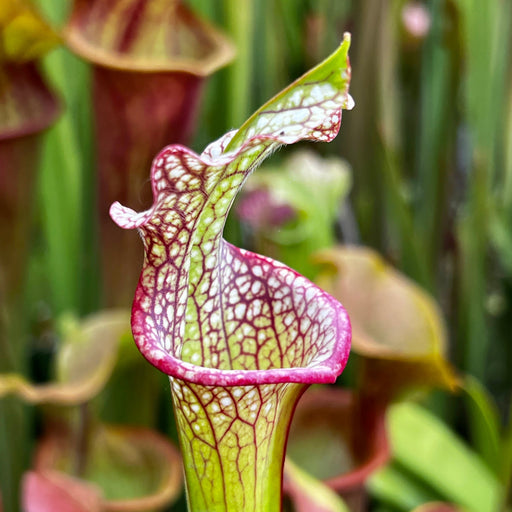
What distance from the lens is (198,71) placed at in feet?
1.97

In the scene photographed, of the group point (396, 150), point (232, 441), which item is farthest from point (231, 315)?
point (396, 150)

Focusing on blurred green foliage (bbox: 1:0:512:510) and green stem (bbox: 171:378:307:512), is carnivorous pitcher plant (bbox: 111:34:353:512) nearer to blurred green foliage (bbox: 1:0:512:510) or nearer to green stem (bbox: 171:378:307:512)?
green stem (bbox: 171:378:307:512)

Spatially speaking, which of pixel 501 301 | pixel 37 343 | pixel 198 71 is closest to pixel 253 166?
pixel 198 71

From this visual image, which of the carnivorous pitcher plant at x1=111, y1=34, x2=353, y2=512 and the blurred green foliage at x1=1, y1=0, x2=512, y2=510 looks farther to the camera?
the blurred green foliage at x1=1, y1=0, x2=512, y2=510

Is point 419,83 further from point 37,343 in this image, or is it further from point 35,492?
point 35,492

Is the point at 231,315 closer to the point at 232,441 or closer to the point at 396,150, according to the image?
the point at 232,441

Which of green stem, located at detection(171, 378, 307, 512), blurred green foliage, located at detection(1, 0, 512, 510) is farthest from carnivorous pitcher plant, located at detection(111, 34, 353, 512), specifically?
blurred green foliage, located at detection(1, 0, 512, 510)

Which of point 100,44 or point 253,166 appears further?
point 100,44

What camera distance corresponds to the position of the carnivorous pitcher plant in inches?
10.3

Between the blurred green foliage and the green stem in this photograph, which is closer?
the green stem

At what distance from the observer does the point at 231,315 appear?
0.35 meters

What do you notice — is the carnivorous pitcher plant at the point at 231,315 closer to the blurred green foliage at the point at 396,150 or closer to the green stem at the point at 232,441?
the green stem at the point at 232,441

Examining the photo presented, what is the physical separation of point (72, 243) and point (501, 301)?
24.1 inches

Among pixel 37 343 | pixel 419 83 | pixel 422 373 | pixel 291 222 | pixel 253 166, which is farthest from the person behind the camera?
pixel 419 83
